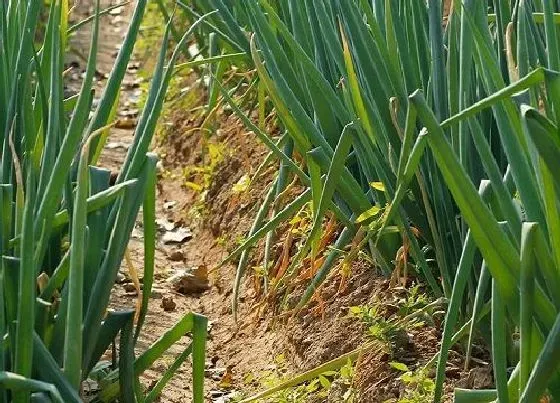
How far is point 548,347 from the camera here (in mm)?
1735

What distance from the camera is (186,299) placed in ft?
12.4

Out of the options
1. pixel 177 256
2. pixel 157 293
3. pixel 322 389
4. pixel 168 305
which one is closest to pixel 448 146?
pixel 322 389

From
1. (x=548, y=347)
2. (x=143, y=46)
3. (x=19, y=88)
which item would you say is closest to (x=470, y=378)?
(x=548, y=347)

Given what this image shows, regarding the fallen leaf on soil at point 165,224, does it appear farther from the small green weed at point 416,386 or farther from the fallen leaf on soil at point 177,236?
the small green weed at point 416,386

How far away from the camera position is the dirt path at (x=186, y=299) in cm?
313

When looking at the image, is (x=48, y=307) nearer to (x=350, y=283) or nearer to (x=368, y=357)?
(x=368, y=357)

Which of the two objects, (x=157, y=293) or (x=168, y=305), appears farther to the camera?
(x=157, y=293)

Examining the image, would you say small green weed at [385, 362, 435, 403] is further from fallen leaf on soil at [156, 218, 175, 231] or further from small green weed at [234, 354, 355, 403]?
fallen leaf on soil at [156, 218, 175, 231]

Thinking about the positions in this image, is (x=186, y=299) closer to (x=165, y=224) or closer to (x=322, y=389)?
(x=165, y=224)

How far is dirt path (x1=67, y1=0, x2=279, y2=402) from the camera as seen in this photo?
313 centimetres

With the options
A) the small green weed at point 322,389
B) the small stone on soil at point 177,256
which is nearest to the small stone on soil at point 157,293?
the small stone on soil at point 177,256

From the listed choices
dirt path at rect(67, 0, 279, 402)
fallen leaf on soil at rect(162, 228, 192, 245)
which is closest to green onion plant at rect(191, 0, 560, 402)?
dirt path at rect(67, 0, 279, 402)

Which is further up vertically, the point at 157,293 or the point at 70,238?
Result: the point at 70,238

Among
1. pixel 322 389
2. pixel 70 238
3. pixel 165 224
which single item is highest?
pixel 70 238
